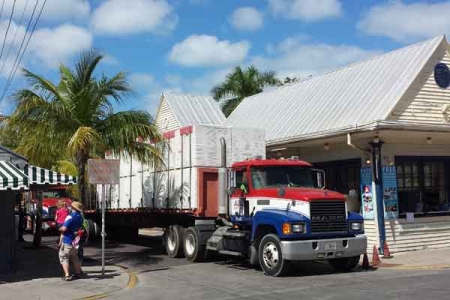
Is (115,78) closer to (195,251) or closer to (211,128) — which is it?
(211,128)

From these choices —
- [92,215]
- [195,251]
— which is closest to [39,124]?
[195,251]

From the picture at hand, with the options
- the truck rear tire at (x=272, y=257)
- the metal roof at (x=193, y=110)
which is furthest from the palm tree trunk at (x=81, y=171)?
the metal roof at (x=193, y=110)

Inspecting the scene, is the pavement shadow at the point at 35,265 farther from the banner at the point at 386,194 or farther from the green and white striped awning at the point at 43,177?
the banner at the point at 386,194

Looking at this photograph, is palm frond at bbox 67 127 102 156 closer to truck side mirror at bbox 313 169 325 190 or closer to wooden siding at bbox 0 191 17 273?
wooden siding at bbox 0 191 17 273

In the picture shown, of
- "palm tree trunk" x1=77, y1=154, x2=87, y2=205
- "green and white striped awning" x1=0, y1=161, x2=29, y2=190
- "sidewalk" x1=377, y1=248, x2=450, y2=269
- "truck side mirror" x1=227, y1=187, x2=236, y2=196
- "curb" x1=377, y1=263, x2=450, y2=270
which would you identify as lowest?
"curb" x1=377, y1=263, x2=450, y2=270

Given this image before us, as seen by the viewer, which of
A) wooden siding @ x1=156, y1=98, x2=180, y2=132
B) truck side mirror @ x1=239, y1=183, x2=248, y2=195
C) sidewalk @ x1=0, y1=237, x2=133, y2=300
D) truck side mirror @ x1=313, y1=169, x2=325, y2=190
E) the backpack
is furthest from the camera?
wooden siding @ x1=156, y1=98, x2=180, y2=132

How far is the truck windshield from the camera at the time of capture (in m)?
13.8

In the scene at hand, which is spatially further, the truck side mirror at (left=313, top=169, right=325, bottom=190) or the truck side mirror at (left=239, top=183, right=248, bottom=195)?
the truck side mirror at (left=313, top=169, right=325, bottom=190)

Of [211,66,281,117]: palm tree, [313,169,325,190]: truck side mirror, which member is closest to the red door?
[313,169,325,190]: truck side mirror

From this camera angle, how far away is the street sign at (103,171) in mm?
13125

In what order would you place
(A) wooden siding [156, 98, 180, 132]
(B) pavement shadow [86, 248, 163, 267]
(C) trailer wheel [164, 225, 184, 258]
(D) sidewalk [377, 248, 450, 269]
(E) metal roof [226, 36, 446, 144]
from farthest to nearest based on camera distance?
(A) wooden siding [156, 98, 180, 132], (E) metal roof [226, 36, 446, 144], (C) trailer wheel [164, 225, 184, 258], (B) pavement shadow [86, 248, 163, 267], (D) sidewalk [377, 248, 450, 269]

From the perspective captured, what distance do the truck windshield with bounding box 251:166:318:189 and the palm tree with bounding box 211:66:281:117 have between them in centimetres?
2325

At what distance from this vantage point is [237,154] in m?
15.9

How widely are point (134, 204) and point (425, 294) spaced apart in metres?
11.6
